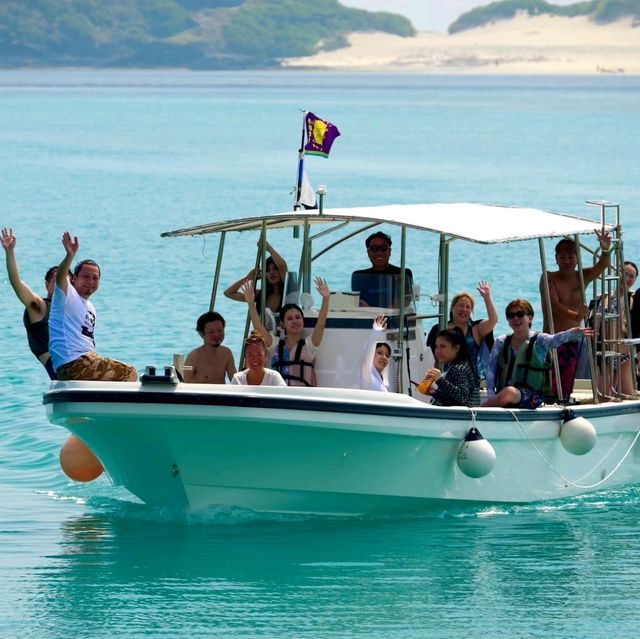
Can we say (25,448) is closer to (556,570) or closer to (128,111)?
(556,570)

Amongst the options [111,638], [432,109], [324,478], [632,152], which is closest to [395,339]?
[324,478]

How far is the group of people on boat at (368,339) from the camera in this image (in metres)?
11.6

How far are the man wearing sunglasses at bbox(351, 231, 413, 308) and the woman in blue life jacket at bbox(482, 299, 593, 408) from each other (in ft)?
2.76

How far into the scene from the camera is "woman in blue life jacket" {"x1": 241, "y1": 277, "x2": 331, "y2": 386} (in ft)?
40.0

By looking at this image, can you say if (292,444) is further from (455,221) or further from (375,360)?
(455,221)

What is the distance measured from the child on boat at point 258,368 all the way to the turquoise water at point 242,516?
0.93 metres

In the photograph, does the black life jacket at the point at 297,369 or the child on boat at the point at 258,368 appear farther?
the black life jacket at the point at 297,369

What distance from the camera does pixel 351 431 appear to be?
1135cm

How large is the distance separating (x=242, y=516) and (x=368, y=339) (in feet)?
5.06

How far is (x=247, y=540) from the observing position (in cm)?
1163

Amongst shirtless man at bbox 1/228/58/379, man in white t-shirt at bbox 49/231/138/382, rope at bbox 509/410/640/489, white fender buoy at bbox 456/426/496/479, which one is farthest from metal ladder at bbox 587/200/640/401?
shirtless man at bbox 1/228/58/379

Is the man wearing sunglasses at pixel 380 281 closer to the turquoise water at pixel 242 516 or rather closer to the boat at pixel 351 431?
the boat at pixel 351 431

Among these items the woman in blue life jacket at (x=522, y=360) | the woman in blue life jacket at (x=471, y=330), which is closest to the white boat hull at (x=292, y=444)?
the woman in blue life jacket at (x=522, y=360)

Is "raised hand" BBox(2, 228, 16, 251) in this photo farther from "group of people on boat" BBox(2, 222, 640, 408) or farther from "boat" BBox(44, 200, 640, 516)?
"boat" BBox(44, 200, 640, 516)
